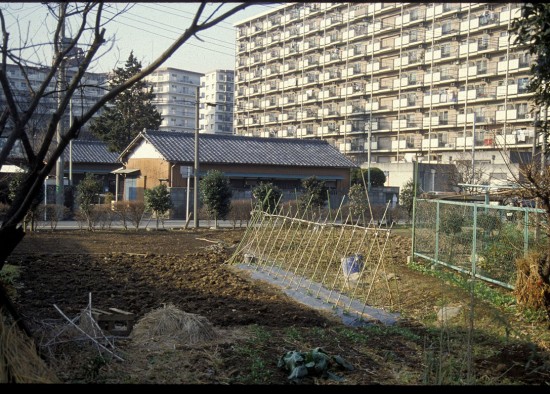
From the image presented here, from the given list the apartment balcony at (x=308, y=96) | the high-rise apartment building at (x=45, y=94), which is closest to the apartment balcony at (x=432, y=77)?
the apartment balcony at (x=308, y=96)

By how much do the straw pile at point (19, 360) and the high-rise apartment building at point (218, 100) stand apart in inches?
2727

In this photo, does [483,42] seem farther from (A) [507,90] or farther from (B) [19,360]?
(B) [19,360]

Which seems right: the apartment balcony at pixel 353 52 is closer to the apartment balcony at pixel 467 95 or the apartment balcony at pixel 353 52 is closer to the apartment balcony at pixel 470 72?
the apartment balcony at pixel 470 72

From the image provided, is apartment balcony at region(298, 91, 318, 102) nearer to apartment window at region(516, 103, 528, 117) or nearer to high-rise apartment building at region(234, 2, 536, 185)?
high-rise apartment building at region(234, 2, 536, 185)

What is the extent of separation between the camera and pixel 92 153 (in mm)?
42250

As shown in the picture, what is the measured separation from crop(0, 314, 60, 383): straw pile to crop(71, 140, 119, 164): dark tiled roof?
1461 inches

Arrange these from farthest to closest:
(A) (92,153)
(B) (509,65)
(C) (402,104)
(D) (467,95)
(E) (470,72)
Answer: (C) (402,104) < (D) (467,95) < (E) (470,72) < (A) (92,153) < (B) (509,65)

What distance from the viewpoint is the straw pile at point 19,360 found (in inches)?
163

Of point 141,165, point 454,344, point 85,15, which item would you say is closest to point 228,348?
point 454,344

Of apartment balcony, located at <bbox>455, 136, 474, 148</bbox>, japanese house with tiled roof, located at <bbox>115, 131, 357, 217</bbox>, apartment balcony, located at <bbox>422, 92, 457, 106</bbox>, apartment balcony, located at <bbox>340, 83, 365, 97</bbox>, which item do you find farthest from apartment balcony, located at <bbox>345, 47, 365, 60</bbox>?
japanese house with tiled roof, located at <bbox>115, 131, 357, 217</bbox>

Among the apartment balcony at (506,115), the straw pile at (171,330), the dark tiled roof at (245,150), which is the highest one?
the apartment balcony at (506,115)

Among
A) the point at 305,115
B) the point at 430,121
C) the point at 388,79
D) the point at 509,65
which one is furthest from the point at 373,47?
the point at 509,65

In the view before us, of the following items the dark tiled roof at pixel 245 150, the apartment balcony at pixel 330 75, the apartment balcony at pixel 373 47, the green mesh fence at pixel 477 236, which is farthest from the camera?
the apartment balcony at pixel 330 75

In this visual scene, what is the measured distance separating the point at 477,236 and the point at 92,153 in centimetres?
3532
